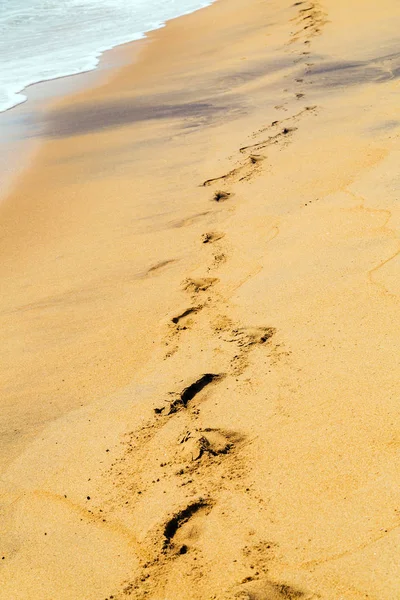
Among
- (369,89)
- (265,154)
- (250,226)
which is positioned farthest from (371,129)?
(250,226)

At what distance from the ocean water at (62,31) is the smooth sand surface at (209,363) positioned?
13.2ft

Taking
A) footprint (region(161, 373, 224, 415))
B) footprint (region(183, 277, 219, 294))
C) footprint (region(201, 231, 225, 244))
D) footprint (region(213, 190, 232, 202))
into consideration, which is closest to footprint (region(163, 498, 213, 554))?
footprint (region(161, 373, 224, 415))

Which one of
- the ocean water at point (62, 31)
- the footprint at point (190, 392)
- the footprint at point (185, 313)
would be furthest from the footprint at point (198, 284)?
the ocean water at point (62, 31)

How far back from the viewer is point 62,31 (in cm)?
1316

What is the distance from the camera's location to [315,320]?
9.78 feet

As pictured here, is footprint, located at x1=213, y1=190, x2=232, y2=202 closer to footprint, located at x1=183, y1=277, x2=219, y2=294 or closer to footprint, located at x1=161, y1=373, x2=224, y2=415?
footprint, located at x1=183, y1=277, x2=219, y2=294

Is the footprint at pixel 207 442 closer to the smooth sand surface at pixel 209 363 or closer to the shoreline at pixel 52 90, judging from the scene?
the smooth sand surface at pixel 209 363

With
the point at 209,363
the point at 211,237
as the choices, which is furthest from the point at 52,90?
the point at 209,363

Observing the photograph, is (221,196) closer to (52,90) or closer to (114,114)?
(114,114)

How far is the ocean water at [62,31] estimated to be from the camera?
32.7 feet

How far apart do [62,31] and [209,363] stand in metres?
11.9

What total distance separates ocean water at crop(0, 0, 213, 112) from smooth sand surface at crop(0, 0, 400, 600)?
13.2ft

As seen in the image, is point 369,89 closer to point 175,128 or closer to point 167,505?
point 175,128

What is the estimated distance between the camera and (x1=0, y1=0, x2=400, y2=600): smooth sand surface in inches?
80.5
